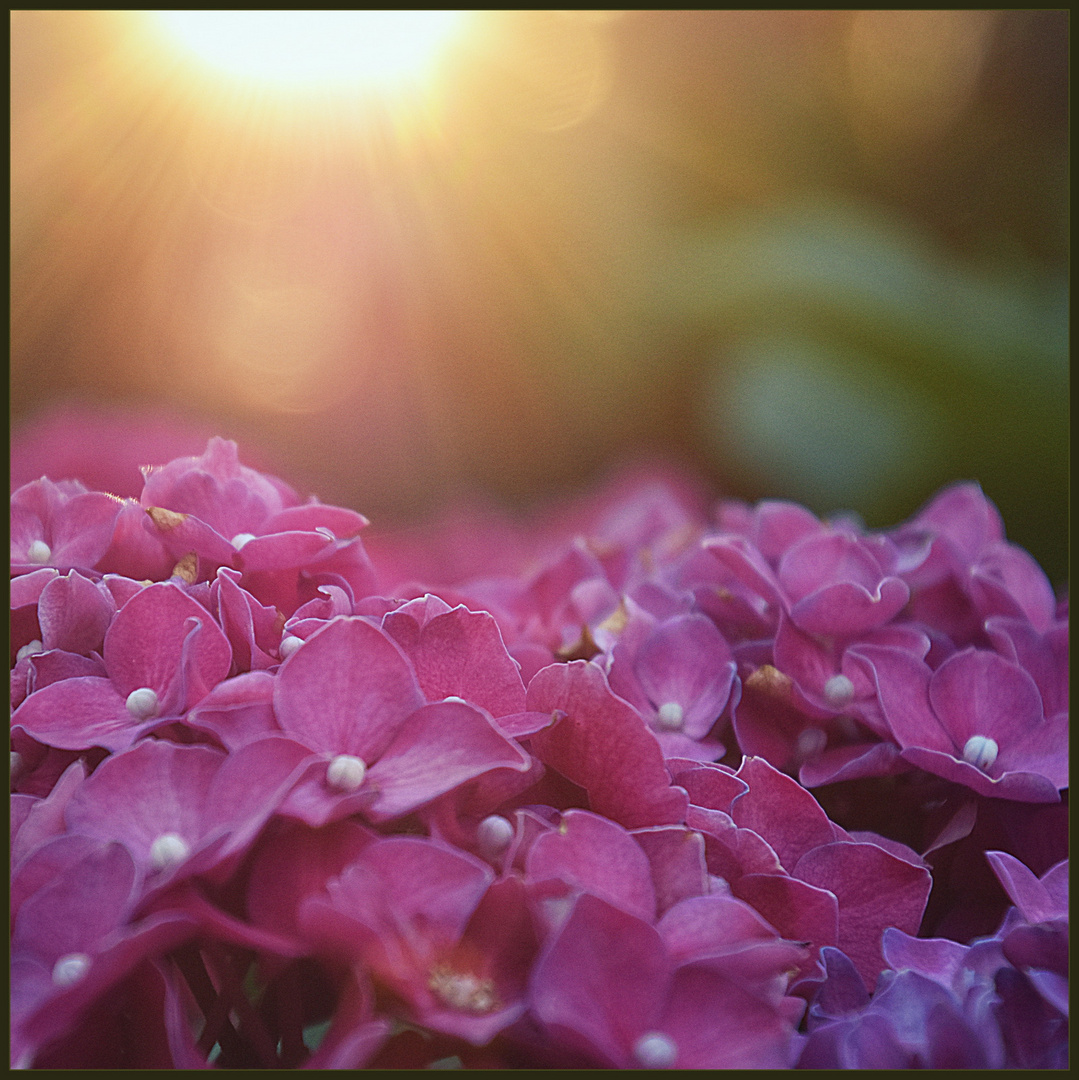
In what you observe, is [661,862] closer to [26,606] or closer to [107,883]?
[107,883]

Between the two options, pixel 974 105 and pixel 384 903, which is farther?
pixel 974 105

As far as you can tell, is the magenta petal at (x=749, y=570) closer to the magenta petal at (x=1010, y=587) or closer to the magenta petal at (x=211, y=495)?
the magenta petal at (x=1010, y=587)

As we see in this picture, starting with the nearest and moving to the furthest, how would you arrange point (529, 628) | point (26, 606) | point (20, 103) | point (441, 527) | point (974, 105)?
point (26, 606)
point (529, 628)
point (20, 103)
point (441, 527)
point (974, 105)

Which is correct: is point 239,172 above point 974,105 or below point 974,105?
below

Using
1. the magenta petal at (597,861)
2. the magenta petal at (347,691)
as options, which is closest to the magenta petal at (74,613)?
the magenta petal at (347,691)

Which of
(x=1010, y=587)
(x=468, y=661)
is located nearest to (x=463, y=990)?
(x=468, y=661)

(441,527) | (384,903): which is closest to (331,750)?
(384,903)

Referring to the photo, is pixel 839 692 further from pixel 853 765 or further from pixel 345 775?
pixel 345 775
